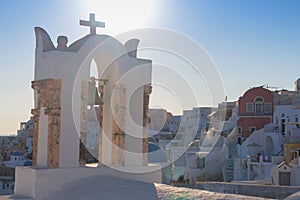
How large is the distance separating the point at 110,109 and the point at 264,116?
83.2ft

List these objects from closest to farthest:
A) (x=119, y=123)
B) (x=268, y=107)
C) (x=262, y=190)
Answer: (x=119, y=123)
(x=262, y=190)
(x=268, y=107)

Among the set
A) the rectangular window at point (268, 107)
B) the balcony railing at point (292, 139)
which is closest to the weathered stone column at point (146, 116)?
the balcony railing at point (292, 139)

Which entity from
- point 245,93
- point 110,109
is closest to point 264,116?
point 245,93

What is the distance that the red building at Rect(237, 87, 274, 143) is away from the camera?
30875 mm

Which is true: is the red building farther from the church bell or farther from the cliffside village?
the church bell

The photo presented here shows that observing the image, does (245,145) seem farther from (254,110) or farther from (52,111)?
(52,111)

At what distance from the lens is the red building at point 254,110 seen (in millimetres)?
30875

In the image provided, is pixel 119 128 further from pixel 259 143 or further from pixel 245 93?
pixel 245 93

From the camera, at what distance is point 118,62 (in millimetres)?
6762

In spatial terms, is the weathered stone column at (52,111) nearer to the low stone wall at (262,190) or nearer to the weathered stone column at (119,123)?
the weathered stone column at (119,123)

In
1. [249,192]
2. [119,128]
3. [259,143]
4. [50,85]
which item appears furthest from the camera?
[259,143]

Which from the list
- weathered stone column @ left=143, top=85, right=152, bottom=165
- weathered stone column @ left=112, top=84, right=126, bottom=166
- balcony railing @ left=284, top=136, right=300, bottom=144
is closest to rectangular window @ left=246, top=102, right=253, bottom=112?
balcony railing @ left=284, top=136, right=300, bottom=144

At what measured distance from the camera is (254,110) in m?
31.2

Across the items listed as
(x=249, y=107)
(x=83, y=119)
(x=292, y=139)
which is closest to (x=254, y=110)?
(x=249, y=107)
